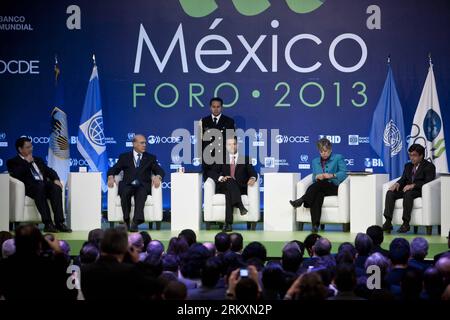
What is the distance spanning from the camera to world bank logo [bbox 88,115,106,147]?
12.4 metres

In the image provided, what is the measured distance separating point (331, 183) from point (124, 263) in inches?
239

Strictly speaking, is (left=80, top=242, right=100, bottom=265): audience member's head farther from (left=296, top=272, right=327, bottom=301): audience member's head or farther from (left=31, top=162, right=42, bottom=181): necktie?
(left=31, top=162, right=42, bottom=181): necktie

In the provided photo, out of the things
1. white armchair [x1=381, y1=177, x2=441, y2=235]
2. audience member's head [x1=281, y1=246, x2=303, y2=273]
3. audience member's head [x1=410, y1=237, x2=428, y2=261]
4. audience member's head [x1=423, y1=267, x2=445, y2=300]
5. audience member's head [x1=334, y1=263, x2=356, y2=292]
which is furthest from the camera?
white armchair [x1=381, y1=177, x2=441, y2=235]

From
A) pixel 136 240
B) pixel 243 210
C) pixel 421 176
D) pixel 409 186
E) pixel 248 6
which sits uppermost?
pixel 248 6

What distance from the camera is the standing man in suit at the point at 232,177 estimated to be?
10.3 m

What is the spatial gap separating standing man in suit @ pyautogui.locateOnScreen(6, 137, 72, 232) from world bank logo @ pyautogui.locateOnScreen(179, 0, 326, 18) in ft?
11.6

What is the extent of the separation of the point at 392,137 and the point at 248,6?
282 centimetres

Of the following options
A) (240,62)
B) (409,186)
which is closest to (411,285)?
(409,186)

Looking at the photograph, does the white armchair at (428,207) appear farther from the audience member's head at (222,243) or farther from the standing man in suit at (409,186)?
the audience member's head at (222,243)

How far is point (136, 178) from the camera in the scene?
10.5 meters

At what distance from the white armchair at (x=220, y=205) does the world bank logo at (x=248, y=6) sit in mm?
3122

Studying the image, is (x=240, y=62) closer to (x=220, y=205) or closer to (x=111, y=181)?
(x=220, y=205)

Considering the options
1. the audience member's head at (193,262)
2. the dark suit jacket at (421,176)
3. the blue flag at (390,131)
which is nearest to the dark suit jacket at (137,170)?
the dark suit jacket at (421,176)

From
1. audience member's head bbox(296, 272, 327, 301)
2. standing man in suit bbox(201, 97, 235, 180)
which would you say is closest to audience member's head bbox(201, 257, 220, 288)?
audience member's head bbox(296, 272, 327, 301)
